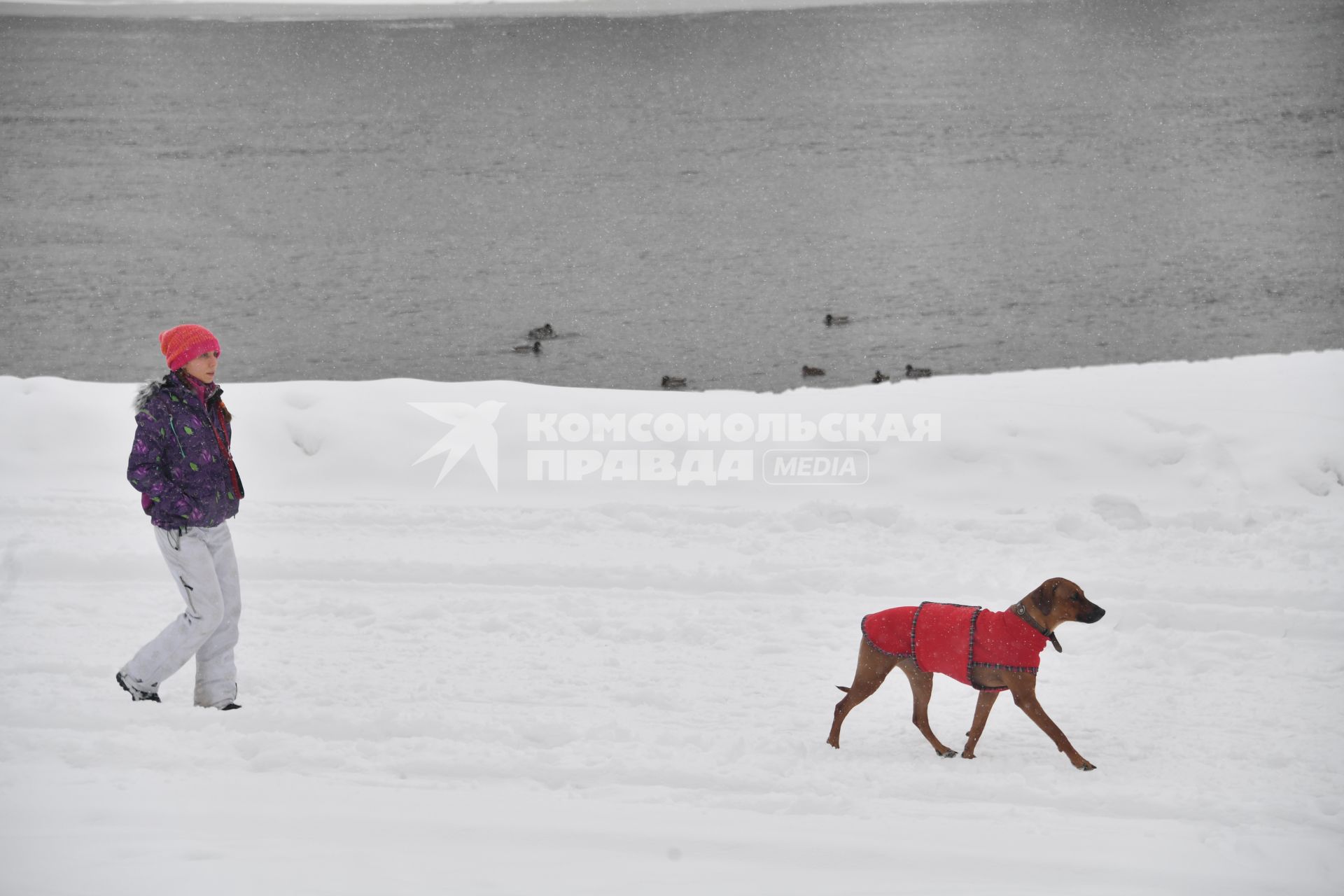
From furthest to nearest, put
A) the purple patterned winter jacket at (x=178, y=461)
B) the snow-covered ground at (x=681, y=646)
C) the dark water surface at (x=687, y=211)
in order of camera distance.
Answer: the dark water surface at (x=687, y=211) < the purple patterned winter jacket at (x=178, y=461) < the snow-covered ground at (x=681, y=646)

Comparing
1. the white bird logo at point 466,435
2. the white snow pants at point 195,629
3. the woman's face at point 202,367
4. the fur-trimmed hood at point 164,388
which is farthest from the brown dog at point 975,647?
the white bird logo at point 466,435

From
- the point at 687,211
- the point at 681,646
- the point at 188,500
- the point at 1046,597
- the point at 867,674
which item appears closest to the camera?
the point at 1046,597

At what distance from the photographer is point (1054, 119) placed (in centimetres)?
3944

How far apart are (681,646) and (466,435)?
3.53 m

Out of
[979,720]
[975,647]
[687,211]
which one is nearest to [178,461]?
[975,647]

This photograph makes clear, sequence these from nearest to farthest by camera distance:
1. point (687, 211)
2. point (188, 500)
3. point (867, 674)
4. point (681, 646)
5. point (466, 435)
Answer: point (867, 674), point (188, 500), point (681, 646), point (466, 435), point (687, 211)

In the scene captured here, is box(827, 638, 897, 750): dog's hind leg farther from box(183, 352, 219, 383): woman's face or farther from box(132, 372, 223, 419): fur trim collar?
box(183, 352, 219, 383): woman's face

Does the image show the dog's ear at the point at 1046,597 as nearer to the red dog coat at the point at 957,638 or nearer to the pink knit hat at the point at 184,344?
the red dog coat at the point at 957,638

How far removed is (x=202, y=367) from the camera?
4973mm

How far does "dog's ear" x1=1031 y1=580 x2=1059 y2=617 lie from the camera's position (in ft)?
14.9

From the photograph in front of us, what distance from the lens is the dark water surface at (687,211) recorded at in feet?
66.9

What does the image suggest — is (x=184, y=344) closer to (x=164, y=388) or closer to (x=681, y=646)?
(x=164, y=388)

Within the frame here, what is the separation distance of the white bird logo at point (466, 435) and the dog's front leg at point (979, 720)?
14.5 ft

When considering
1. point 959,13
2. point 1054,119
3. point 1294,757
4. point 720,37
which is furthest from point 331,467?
point 959,13
